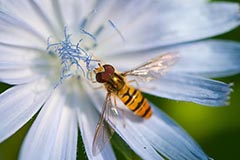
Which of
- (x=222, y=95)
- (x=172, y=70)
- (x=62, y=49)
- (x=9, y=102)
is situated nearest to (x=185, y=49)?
(x=172, y=70)

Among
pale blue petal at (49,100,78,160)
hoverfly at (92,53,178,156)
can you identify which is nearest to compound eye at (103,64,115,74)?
hoverfly at (92,53,178,156)

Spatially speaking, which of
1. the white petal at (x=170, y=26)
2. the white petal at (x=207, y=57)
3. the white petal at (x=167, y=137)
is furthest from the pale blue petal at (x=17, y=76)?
the white petal at (x=207, y=57)

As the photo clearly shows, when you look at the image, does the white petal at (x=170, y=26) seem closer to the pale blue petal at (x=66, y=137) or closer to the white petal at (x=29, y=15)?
the white petal at (x=29, y=15)

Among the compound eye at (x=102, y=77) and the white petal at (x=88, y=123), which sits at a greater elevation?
the compound eye at (x=102, y=77)

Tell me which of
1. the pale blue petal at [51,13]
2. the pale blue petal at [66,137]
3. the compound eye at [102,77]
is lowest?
the pale blue petal at [66,137]

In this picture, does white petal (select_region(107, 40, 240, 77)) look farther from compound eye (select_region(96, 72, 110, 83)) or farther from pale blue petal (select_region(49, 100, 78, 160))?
pale blue petal (select_region(49, 100, 78, 160))

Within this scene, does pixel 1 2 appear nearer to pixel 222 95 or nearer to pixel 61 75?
pixel 61 75
